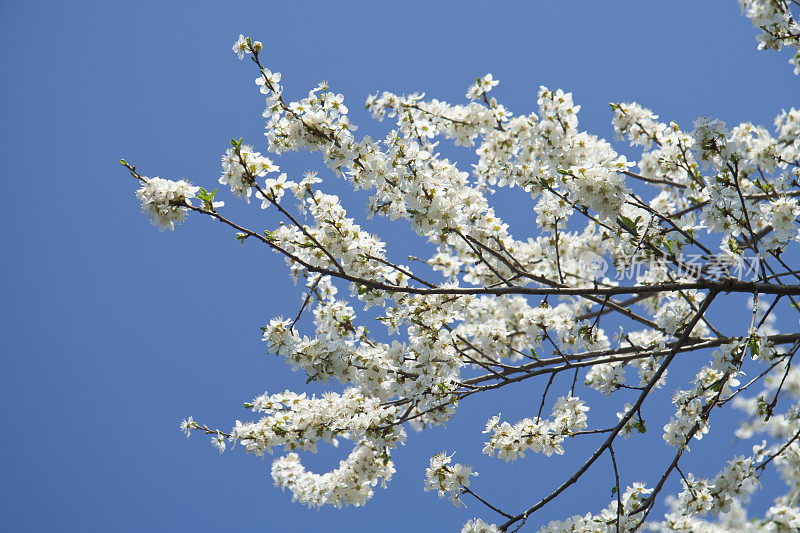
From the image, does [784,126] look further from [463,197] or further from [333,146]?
[333,146]

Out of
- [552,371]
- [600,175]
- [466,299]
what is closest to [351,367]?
[466,299]

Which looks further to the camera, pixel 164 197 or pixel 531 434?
pixel 531 434

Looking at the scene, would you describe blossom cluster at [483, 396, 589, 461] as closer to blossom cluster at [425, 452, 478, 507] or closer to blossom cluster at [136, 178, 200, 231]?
blossom cluster at [425, 452, 478, 507]

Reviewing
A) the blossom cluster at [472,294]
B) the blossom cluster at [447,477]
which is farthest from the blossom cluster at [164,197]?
the blossom cluster at [447,477]

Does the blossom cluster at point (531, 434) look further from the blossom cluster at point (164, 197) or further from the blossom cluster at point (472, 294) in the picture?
the blossom cluster at point (164, 197)

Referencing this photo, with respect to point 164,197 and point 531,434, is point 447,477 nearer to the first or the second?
point 531,434

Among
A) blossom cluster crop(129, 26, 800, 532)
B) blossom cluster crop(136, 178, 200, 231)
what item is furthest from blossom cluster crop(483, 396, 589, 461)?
blossom cluster crop(136, 178, 200, 231)

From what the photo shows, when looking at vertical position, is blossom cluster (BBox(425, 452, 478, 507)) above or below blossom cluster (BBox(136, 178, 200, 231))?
below

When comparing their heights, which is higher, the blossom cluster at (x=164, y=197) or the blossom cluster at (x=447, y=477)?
the blossom cluster at (x=164, y=197)

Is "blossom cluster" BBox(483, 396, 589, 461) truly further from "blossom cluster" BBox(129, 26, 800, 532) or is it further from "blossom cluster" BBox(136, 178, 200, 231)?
"blossom cluster" BBox(136, 178, 200, 231)

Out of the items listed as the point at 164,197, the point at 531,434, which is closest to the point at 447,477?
the point at 531,434

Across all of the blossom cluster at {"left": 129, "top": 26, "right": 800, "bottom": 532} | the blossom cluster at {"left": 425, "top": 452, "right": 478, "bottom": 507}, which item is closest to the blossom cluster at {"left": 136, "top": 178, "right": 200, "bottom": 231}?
the blossom cluster at {"left": 129, "top": 26, "right": 800, "bottom": 532}

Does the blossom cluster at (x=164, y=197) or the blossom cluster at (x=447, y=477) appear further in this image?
the blossom cluster at (x=447, y=477)

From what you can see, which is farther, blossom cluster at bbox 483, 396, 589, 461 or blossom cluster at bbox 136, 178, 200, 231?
blossom cluster at bbox 483, 396, 589, 461
